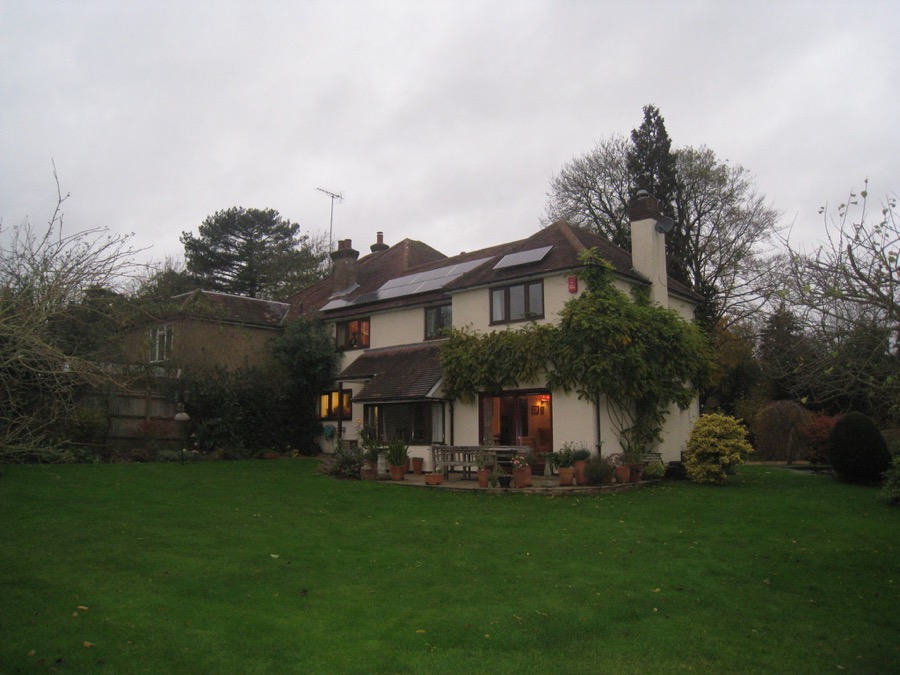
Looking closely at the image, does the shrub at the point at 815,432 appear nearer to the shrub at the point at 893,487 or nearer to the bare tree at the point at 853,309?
the shrub at the point at 893,487

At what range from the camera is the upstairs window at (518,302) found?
21.4 m

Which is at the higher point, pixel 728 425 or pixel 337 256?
pixel 337 256

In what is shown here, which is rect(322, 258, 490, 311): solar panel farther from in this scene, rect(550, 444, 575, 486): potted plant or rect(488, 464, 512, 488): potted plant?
rect(488, 464, 512, 488): potted plant

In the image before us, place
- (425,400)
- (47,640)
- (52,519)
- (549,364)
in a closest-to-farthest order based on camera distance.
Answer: (47,640) → (52,519) → (549,364) → (425,400)

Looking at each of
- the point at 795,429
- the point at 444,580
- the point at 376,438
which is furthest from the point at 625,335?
the point at 795,429

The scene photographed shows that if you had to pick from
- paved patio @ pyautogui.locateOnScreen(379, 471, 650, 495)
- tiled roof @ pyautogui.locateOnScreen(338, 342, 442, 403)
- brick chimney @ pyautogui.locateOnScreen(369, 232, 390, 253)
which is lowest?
paved patio @ pyautogui.locateOnScreen(379, 471, 650, 495)

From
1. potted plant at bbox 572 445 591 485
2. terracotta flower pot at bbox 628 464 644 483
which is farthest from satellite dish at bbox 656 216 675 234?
potted plant at bbox 572 445 591 485

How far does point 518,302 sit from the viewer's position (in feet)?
71.8

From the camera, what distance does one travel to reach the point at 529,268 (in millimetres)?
21516

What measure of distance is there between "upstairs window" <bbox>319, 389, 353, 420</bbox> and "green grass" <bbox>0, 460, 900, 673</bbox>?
41.9ft

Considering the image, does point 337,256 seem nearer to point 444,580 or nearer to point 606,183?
point 606,183

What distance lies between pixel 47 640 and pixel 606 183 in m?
34.6

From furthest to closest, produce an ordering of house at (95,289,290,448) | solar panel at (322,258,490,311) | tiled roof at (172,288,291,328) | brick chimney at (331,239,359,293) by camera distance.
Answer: brick chimney at (331,239,359,293), tiled roof at (172,288,291,328), solar panel at (322,258,490,311), house at (95,289,290,448)

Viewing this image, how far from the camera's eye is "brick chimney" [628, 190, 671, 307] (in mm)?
22469
